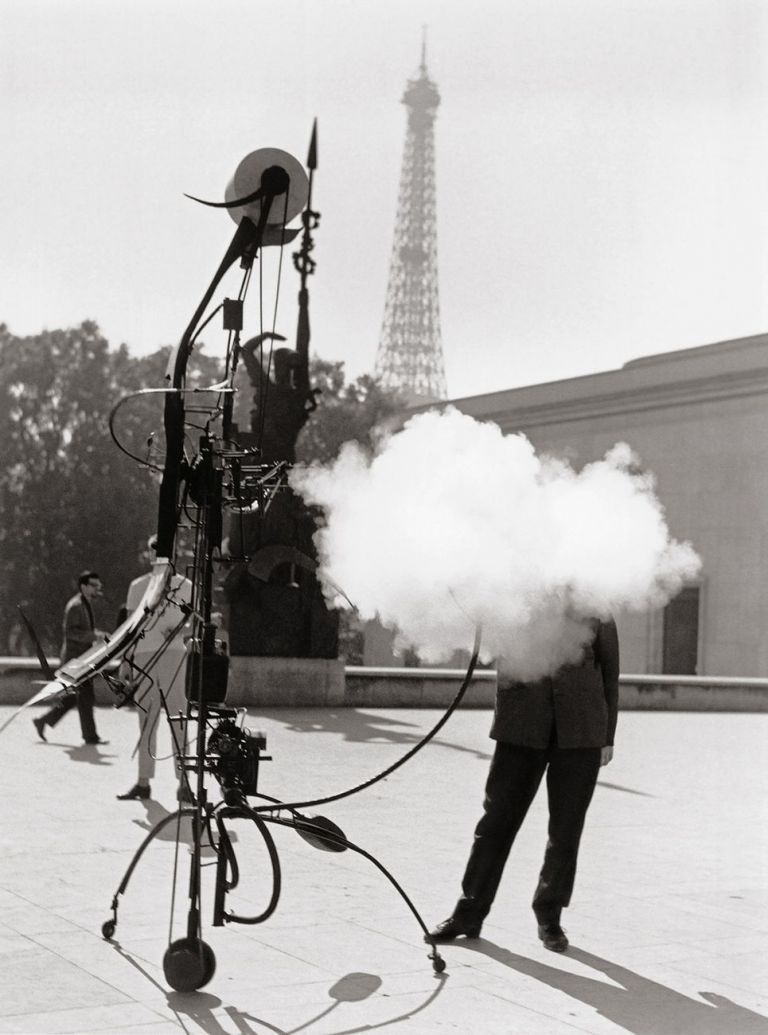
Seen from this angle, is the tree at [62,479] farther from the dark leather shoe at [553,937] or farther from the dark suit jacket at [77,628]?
the dark leather shoe at [553,937]

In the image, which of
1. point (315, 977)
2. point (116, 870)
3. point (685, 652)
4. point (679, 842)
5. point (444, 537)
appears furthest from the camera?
point (685, 652)

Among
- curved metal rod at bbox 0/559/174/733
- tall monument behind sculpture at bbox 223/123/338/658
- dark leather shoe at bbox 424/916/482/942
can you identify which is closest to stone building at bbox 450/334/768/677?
tall monument behind sculpture at bbox 223/123/338/658

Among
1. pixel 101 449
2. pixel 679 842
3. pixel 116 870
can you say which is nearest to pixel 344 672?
pixel 679 842

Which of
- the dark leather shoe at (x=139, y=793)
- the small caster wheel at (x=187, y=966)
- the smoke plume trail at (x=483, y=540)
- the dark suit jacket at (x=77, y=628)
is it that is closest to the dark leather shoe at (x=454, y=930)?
Result: the smoke plume trail at (x=483, y=540)

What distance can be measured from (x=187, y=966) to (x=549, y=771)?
2.23 m

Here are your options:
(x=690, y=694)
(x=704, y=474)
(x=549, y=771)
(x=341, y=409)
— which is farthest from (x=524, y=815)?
(x=341, y=409)

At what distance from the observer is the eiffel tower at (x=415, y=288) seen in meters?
80.2

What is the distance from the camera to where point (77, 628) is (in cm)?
1538

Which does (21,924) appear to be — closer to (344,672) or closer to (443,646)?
(443,646)

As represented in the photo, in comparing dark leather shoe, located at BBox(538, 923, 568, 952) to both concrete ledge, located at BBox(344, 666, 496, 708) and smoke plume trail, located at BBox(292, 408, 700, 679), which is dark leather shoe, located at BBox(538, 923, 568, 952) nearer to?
smoke plume trail, located at BBox(292, 408, 700, 679)

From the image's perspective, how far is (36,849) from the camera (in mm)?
8750

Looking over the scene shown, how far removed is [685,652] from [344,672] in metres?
22.8

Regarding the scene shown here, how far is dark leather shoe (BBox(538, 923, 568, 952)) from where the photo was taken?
262 inches

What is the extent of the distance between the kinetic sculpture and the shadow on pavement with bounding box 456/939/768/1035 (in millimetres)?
517
